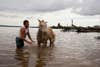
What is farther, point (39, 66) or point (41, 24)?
point (41, 24)

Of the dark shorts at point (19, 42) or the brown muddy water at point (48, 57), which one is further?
the dark shorts at point (19, 42)

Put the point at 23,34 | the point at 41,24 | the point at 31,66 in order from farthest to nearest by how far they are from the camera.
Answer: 1. the point at 41,24
2. the point at 23,34
3. the point at 31,66

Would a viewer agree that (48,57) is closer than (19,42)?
Yes

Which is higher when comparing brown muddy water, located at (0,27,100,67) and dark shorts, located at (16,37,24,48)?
Result: dark shorts, located at (16,37,24,48)

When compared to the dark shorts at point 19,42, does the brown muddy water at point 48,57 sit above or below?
below

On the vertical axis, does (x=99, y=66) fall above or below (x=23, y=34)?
below

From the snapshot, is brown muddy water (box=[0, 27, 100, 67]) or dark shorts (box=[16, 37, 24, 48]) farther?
dark shorts (box=[16, 37, 24, 48])

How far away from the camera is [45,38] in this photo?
14570mm

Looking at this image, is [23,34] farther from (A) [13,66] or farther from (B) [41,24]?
(A) [13,66]

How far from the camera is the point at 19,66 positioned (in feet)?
28.5

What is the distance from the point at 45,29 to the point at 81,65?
5517 millimetres

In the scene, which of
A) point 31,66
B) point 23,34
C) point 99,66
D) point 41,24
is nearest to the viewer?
point 31,66

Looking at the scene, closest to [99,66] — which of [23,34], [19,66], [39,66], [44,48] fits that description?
[39,66]

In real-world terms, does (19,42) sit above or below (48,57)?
above
